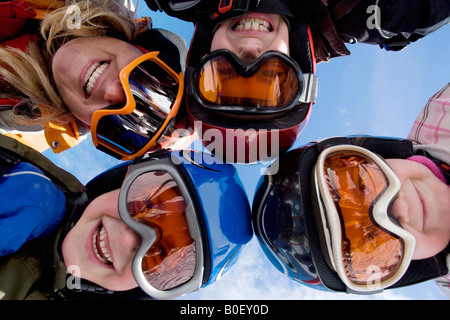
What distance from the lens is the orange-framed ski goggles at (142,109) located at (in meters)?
1.85

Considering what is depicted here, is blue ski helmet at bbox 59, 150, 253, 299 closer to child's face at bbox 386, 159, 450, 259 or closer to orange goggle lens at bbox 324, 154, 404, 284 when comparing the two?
orange goggle lens at bbox 324, 154, 404, 284

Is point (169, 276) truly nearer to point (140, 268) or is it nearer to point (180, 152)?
point (140, 268)

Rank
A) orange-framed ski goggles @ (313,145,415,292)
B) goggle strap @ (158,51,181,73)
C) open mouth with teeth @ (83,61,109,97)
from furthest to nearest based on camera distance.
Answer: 1. goggle strap @ (158,51,181,73)
2. open mouth with teeth @ (83,61,109,97)
3. orange-framed ski goggles @ (313,145,415,292)

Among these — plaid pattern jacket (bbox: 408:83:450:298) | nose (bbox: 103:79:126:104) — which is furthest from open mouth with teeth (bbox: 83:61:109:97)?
plaid pattern jacket (bbox: 408:83:450:298)


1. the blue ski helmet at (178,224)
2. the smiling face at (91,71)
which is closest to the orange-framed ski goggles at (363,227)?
the blue ski helmet at (178,224)

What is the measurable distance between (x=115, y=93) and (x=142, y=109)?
210 mm

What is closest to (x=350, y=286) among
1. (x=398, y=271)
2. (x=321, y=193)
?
(x=398, y=271)

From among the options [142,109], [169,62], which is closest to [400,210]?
[142,109]

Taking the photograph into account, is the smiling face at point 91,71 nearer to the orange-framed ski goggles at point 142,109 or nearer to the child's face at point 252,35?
the orange-framed ski goggles at point 142,109

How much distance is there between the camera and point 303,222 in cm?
133

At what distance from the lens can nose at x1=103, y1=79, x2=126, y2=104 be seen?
1.87 m

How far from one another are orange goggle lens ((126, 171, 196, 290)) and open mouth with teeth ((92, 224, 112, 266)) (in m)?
Answer: 0.23

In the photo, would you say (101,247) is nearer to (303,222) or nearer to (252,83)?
(303,222)

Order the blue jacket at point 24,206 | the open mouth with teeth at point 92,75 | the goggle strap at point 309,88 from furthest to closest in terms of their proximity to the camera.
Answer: the open mouth with teeth at point 92,75 < the goggle strap at point 309,88 < the blue jacket at point 24,206
